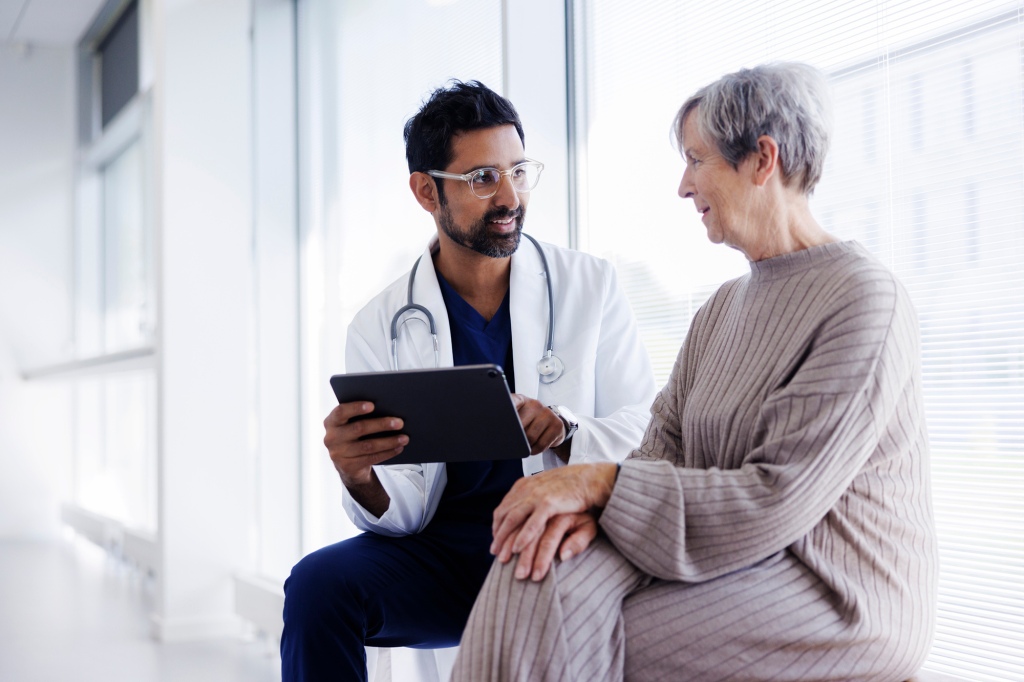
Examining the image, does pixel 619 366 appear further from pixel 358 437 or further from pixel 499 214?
pixel 358 437

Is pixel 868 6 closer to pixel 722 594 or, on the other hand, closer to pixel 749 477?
pixel 749 477

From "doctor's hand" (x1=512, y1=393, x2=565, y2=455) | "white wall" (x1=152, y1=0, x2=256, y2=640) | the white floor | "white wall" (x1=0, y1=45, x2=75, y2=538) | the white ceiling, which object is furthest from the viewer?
"white wall" (x1=0, y1=45, x2=75, y2=538)

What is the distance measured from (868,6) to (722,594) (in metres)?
1.07

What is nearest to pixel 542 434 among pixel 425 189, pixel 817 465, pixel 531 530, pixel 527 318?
pixel 527 318

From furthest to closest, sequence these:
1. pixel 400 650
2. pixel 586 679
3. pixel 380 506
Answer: pixel 400 650, pixel 380 506, pixel 586 679

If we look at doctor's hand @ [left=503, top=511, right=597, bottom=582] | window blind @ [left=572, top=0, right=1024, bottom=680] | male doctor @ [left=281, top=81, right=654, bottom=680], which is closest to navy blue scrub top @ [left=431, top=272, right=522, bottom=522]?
male doctor @ [left=281, top=81, right=654, bottom=680]

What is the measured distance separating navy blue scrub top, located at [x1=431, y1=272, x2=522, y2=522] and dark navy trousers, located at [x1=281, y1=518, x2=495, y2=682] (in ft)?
0.21

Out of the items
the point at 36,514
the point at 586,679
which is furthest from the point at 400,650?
the point at 36,514

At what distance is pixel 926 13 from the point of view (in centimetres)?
149

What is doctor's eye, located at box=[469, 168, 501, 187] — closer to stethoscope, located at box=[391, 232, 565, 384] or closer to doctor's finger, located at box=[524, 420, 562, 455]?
stethoscope, located at box=[391, 232, 565, 384]

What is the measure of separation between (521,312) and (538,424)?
32 cm

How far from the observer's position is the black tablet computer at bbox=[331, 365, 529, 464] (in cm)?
127

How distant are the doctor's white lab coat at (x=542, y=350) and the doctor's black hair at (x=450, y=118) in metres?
→ 0.22

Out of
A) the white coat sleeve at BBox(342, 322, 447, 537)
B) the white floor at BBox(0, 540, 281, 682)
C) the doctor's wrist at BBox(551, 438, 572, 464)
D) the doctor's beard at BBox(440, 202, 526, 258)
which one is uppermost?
the doctor's beard at BBox(440, 202, 526, 258)
